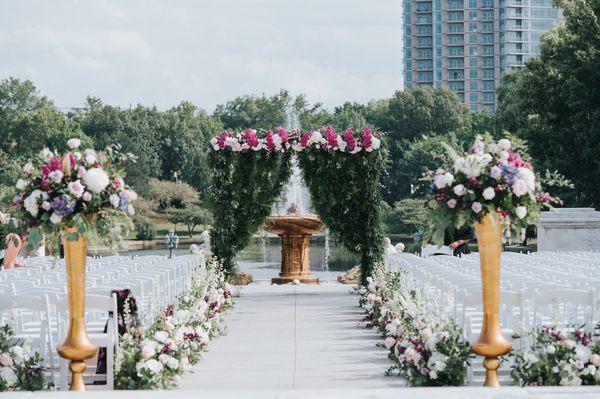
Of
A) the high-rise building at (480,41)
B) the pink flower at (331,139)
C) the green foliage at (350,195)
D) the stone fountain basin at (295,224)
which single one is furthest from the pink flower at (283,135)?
the high-rise building at (480,41)

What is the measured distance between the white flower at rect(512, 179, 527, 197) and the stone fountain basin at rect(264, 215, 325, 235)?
50.5ft

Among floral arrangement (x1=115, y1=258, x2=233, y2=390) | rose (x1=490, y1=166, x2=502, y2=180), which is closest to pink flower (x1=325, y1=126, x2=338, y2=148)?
floral arrangement (x1=115, y1=258, x2=233, y2=390)

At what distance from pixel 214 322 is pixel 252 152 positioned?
671 cm

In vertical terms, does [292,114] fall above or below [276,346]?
above

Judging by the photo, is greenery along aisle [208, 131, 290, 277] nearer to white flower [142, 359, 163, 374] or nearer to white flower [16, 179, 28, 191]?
white flower [142, 359, 163, 374]

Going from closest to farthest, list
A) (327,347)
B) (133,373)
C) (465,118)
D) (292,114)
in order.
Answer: (133,373) < (327,347) < (292,114) < (465,118)

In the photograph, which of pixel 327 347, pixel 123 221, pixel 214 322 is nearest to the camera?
pixel 123 221

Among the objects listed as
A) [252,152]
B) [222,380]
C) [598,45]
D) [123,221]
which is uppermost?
[598,45]

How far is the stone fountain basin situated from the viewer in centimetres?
2433

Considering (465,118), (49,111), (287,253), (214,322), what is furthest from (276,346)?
(465,118)

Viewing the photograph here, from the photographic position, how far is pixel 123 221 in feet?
29.9

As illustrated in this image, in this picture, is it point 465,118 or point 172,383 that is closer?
point 172,383

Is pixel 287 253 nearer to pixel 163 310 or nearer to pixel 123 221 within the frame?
pixel 163 310

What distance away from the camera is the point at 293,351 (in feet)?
44.4
